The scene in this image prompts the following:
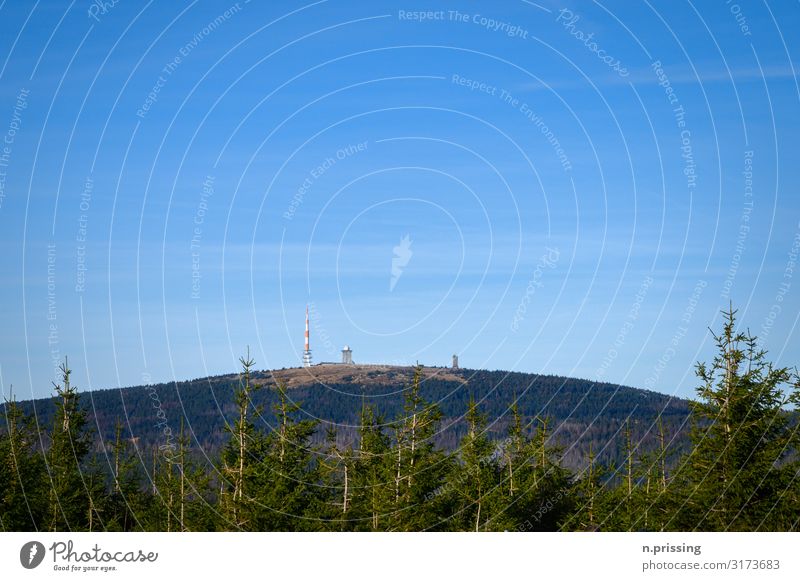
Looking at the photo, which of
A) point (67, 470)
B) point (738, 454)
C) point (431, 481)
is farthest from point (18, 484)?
point (738, 454)

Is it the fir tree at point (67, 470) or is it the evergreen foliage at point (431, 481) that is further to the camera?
the fir tree at point (67, 470)

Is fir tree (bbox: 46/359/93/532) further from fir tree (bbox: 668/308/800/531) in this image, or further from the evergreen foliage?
fir tree (bbox: 668/308/800/531)

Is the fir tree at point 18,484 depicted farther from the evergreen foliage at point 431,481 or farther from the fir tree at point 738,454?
the fir tree at point 738,454

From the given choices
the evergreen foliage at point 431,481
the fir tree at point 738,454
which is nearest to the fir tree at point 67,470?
the evergreen foliage at point 431,481

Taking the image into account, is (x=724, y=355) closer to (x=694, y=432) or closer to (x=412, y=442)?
(x=694, y=432)

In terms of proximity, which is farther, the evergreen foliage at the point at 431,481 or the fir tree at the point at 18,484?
the fir tree at the point at 18,484

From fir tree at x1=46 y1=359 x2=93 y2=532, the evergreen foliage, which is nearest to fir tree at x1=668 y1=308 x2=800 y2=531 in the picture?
the evergreen foliage

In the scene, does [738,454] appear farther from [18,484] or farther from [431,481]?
[18,484]

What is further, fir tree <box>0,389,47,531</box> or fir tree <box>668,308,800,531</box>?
fir tree <box>0,389,47,531</box>
